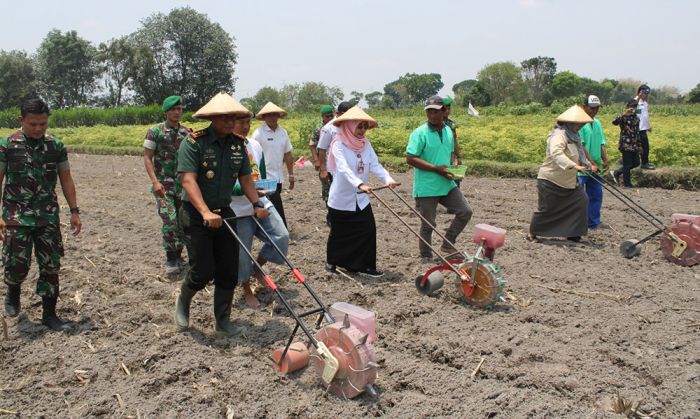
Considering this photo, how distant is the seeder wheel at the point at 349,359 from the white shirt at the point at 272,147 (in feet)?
11.8

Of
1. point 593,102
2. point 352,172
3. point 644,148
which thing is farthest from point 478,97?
point 352,172

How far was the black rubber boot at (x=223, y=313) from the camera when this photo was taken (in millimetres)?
4484

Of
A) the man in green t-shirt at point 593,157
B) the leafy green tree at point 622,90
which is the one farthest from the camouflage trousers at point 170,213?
the leafy green tree at point 622,90

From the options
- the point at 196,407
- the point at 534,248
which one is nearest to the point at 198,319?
the point at 196,407

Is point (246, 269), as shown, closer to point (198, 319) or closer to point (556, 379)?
point (198, 319)

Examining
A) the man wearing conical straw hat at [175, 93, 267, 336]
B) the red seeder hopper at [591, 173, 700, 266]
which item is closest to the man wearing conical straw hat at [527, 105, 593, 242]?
the red seeder hopper at [591, 173, 700, 266]

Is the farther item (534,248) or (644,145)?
(644,145)

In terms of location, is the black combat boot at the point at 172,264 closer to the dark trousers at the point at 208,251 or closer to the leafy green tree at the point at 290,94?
the dark trousers at the point at 208,251

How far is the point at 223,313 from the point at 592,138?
18.5ft

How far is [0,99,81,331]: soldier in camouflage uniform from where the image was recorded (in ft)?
14.3

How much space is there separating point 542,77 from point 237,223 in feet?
277

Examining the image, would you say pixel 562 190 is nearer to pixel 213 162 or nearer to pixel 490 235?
pixel 490 235

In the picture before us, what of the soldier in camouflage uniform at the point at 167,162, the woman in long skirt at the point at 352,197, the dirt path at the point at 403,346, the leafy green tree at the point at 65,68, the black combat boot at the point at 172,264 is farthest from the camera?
the leafy green tree at the point at 65,68

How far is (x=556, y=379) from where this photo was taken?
365 centimetres
